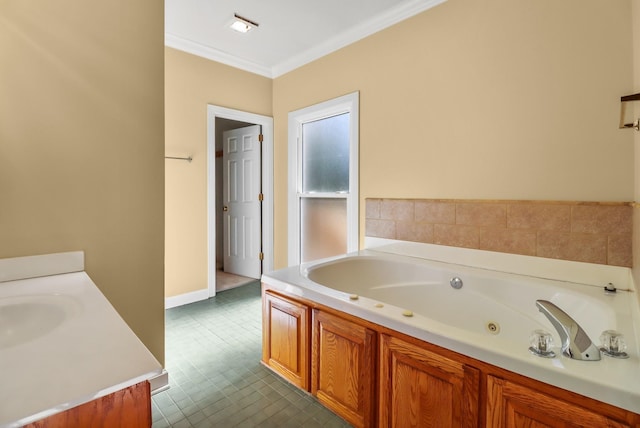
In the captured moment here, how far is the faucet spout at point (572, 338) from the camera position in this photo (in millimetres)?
986

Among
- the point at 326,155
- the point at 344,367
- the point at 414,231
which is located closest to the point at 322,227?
the point at 326,155

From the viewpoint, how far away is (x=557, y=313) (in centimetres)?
104

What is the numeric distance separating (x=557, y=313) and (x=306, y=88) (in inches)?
122

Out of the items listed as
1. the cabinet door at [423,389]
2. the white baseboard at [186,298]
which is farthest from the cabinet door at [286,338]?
the white baseboard at [186,298]

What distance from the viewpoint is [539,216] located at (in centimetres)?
190

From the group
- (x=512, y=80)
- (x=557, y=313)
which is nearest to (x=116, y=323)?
(x=557, y=313)

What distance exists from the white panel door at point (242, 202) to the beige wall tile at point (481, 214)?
8.12 ft

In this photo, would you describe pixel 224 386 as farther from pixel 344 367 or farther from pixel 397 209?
pixel 397 209

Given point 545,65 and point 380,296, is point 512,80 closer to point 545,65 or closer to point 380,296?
point 545,65

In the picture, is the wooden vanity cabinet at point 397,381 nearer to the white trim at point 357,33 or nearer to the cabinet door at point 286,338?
the cabinet door at point 286,338

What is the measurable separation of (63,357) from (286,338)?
4.35ft

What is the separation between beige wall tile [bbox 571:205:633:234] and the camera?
5.36 feet

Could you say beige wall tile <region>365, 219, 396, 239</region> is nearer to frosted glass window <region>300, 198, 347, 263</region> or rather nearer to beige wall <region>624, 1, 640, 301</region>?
frosted glass window <region>300, 198, 347, 263</region>

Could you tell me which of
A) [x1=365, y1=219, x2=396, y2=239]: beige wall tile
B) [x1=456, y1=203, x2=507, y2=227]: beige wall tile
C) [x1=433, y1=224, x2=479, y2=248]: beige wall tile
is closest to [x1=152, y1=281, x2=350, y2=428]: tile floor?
[x1=365, y1=219, x2=396, y2=239]: beige wall tile
